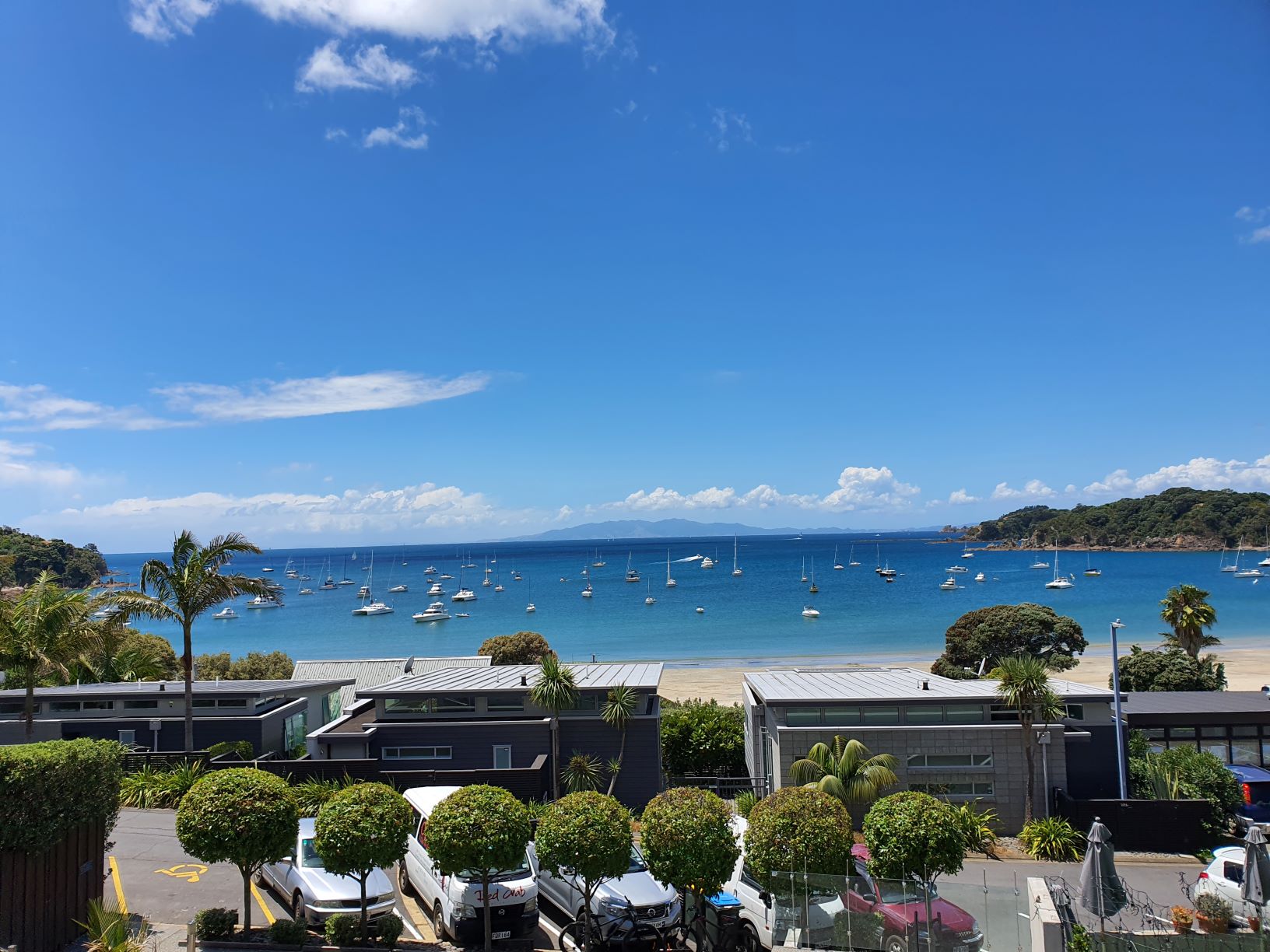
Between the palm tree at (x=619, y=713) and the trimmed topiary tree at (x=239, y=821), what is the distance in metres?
10.8

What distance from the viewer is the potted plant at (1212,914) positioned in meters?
13.2

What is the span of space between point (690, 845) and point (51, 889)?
9204 mm

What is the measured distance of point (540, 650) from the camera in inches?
1863

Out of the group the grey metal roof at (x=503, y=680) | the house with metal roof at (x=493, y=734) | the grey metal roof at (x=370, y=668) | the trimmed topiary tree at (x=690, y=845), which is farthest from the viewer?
the grey metal roof at (x=370, y=668)

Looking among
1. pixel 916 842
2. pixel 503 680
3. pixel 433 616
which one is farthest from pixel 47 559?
pixel 916 842

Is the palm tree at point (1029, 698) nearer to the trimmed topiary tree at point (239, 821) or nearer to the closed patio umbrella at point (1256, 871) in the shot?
the closed patio umbrella at point (1256, 871)

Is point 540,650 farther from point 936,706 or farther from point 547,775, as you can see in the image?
point 936,706

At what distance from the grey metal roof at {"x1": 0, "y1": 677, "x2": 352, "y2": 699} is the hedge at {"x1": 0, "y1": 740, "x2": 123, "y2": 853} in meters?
14.9

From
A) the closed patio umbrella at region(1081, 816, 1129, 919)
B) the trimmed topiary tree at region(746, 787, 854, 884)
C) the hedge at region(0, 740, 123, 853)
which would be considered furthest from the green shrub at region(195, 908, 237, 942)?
the closed patio umbrella at region(1081, 816, 1129, 919)

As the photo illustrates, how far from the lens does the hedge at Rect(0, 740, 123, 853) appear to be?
11492 mm

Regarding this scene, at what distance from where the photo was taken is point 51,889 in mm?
12406

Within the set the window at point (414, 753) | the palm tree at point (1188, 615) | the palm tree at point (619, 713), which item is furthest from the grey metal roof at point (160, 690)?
the palm tree at point (1188, 615)

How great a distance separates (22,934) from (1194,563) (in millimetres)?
202656

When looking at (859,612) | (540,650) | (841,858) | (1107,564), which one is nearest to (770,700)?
(841,858)
